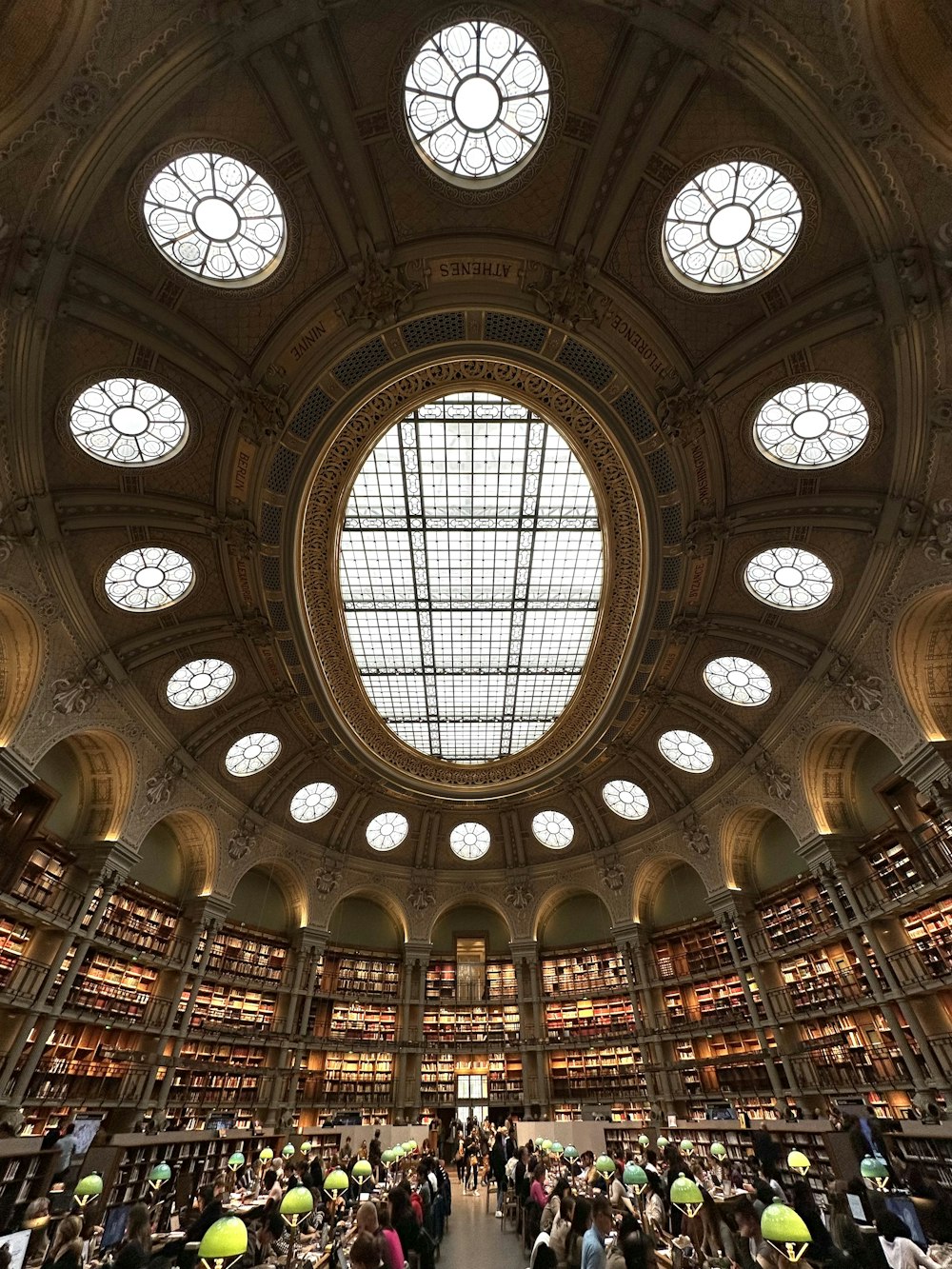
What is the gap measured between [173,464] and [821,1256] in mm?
16466

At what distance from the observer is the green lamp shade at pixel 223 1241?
3639mm

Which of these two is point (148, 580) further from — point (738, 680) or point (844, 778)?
point (844, 778)

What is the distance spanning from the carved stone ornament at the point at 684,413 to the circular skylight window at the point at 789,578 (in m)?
3.99

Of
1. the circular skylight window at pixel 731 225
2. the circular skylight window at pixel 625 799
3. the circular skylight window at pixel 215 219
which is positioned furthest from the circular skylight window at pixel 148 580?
the circular skylight window at pixel 625 799

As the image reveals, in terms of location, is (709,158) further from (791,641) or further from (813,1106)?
(813,1106)

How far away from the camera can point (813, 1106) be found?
1702 cm

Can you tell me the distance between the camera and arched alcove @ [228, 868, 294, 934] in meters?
23.1

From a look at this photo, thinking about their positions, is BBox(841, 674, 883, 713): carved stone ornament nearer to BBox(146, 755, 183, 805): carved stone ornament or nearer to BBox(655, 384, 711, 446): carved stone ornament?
BBox(655, 384, 711, 446): carved stone ornament

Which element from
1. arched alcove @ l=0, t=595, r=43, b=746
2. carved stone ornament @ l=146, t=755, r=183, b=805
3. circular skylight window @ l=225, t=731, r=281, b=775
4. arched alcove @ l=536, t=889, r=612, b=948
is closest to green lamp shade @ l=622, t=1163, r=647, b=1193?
arched alcove @ l=0, t=595, r=43, b=746

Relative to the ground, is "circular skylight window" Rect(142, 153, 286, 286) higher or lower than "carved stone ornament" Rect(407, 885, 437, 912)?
higher

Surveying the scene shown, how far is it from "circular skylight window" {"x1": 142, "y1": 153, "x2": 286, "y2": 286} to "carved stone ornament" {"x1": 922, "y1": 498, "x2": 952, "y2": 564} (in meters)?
14.3

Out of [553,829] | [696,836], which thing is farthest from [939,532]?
[553,829]

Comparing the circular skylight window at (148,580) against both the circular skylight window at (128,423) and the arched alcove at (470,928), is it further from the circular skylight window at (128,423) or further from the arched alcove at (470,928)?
the arched alcove at (470,928)

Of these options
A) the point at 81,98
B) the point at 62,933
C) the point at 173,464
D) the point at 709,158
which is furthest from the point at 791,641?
the point at 62,933
